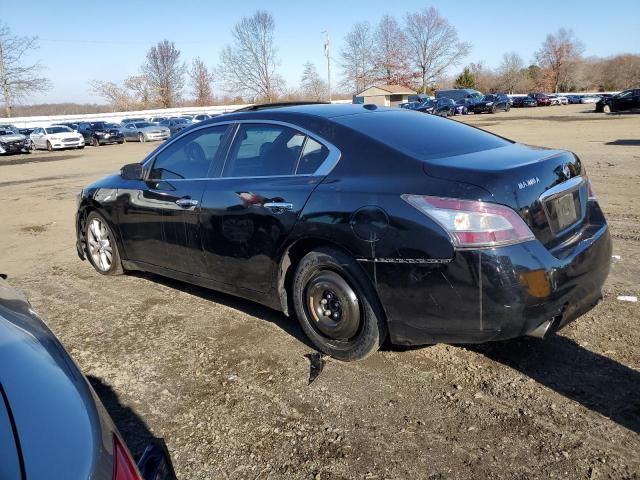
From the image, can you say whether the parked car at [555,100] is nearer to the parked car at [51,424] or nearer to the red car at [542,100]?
the red car at [542,100]

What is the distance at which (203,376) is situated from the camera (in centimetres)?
347

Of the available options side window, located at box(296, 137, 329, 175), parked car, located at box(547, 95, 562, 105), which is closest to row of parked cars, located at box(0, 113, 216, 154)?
side window, located at box(296, 137, 329, 175)

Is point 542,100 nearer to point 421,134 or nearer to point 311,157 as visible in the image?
point 421,134

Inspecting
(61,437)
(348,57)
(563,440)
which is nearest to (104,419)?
(61,437)

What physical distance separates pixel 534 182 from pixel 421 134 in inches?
36.7

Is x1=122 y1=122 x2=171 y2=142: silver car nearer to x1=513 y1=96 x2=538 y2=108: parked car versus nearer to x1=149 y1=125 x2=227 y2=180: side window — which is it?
x1=149 y1=125 x2=227 y2=180: side window

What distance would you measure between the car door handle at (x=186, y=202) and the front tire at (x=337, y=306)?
1.13 metres

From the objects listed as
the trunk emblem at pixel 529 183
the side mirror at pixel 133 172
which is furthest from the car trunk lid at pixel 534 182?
the side mirror at pixel 133 172

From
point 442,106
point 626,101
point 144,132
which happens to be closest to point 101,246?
point 144,132

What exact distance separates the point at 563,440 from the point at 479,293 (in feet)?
2.67

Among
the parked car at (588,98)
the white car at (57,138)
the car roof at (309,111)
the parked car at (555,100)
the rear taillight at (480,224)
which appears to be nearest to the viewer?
the rear taillight at (480,224)

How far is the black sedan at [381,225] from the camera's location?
2.85 metres

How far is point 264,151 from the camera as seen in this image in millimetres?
3912

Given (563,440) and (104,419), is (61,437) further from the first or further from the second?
(563,440)
